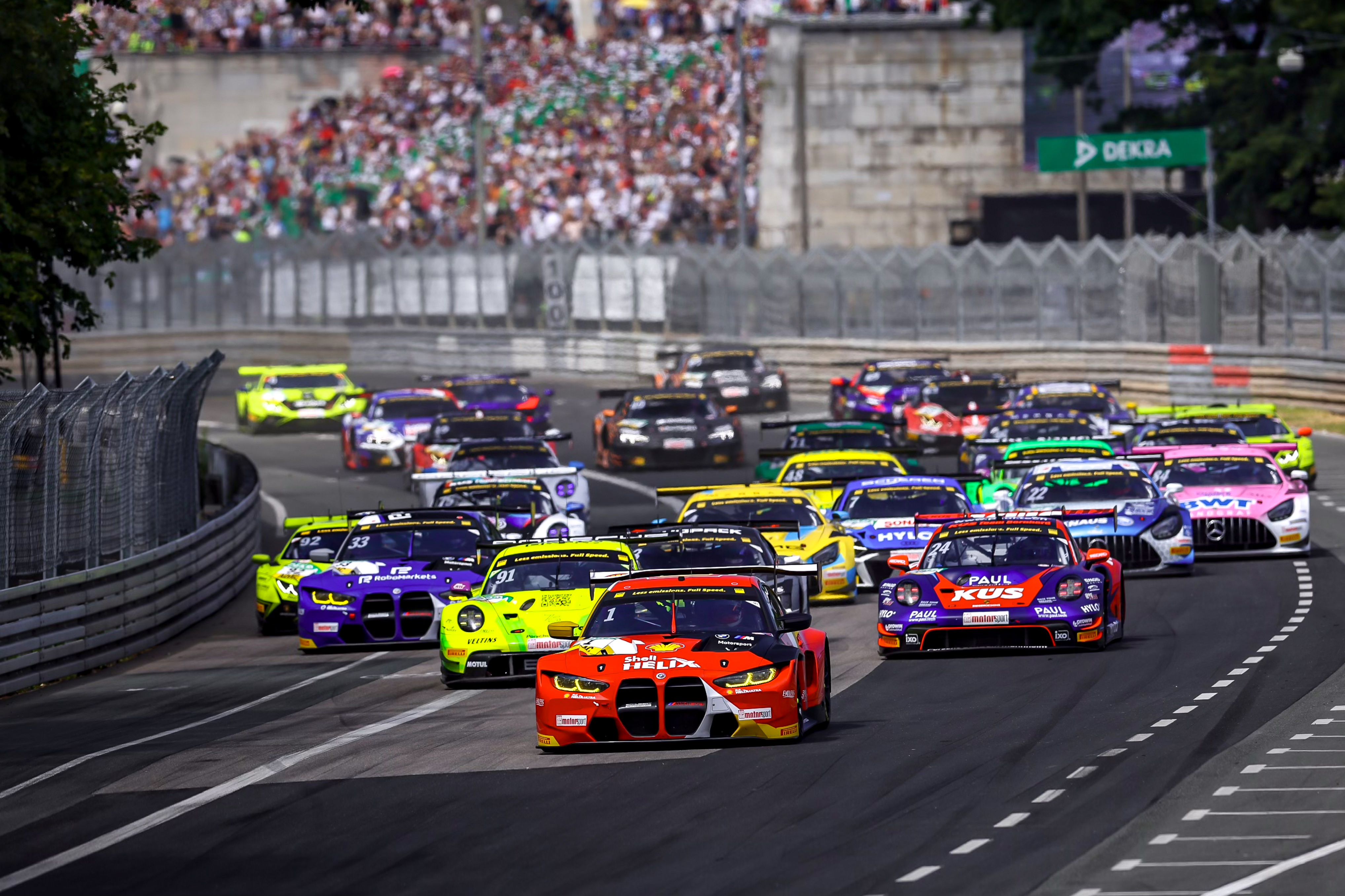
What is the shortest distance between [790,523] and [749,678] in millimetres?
8806

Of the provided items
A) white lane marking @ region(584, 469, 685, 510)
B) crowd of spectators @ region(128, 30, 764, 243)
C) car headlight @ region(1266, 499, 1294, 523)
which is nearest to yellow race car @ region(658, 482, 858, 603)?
car headlight @ region(1266, 499, 1294, 523)

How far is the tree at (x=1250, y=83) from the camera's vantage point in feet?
192

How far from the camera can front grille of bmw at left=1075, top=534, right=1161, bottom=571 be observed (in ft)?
75.2

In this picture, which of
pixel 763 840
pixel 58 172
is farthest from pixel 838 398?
pixel 763 840

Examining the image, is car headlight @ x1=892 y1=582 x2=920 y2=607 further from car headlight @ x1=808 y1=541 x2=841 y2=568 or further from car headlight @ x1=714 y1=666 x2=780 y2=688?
car headlight @ x1=714 y1=666 x2=780 y2=688

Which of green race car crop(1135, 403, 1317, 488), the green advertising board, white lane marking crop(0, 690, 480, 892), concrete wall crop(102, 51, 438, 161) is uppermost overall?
concrete wall crop(102, 51, 438, 161)

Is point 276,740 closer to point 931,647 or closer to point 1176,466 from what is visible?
point 931,647

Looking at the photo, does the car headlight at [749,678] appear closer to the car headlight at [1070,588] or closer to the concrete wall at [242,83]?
the car headlight at [1070,588]

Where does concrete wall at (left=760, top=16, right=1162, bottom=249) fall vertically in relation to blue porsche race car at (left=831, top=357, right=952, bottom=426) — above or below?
above

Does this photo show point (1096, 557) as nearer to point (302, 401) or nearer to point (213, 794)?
point (213, 794)

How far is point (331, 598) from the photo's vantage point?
795 inches

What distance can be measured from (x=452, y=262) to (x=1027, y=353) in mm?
16196

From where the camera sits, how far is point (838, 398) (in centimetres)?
4375

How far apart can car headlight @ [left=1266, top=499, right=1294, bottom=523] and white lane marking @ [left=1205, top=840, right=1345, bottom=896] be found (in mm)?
14776
